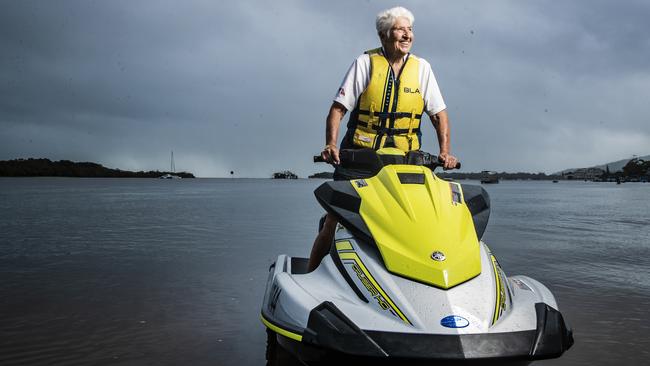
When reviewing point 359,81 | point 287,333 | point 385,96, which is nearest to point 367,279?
point 287,333

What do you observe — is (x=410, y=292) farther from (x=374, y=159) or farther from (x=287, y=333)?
(x=374, y=159)

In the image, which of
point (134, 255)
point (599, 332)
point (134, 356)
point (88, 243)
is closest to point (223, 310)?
point (134, 356)

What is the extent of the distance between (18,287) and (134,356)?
112 inches

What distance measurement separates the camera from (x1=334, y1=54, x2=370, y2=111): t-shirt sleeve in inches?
141

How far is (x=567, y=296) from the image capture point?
538 centimetres

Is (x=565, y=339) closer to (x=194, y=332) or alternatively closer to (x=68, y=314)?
(x=194, y=332)

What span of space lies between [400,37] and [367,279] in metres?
1.69

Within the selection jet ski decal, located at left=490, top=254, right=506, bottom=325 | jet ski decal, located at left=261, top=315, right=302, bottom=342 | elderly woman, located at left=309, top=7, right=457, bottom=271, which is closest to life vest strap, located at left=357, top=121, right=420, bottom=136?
elderly woman, located at left=309, top=7, right=457, bottom=271

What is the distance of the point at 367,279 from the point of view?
246 cm

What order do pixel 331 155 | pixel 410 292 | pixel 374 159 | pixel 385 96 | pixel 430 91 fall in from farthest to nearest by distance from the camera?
pixel 430 91 → pixel 385 96 → pixel 331 155 → pixel 374 159 → pixel 410 292

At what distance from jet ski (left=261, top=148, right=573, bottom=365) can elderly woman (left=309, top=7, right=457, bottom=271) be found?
608 millimetres

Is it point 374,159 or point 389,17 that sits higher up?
point 389,17

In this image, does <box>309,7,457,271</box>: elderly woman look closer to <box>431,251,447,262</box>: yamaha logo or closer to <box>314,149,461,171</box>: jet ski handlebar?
<box>314,149,461,171</box>: jet ski handlebar

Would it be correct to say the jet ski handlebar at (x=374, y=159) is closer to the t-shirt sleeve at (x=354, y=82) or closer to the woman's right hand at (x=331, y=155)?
the woman's right hand at (x=331, y=155)
